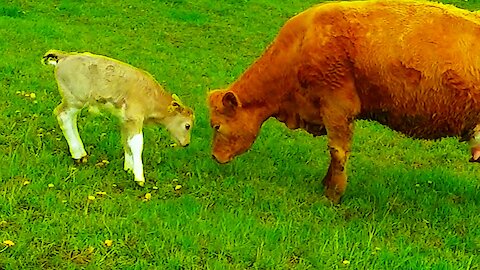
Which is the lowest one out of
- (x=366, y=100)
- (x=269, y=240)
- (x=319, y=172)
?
(x=319, y=172)

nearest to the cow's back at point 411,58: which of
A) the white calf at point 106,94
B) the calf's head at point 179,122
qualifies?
the calf's head at point 179,122

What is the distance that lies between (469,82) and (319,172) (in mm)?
2153

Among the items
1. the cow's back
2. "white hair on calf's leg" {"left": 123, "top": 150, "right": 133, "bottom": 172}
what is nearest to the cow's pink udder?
the cow's back

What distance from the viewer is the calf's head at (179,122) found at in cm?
819

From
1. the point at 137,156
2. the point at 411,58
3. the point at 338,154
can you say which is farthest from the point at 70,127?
the point at 411,58

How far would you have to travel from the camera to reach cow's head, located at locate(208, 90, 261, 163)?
838cm

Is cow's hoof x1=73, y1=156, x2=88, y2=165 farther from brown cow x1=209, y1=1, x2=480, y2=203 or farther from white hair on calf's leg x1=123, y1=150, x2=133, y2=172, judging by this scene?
brown cow x1=209, y1=1, x2=480, y2=203

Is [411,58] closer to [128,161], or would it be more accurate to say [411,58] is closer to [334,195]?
[334,195]

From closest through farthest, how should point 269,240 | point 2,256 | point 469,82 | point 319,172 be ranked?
1. point 2,256
2. point 269,240
3. point 469,82
4. point 319,172

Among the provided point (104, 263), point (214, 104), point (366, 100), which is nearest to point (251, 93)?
point (214, 104)

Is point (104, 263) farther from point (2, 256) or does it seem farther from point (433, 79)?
point (433, 79)

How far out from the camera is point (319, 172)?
8.91m

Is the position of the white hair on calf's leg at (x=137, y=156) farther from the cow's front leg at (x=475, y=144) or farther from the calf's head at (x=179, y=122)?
the cow's front leg at (x=475, y=144)

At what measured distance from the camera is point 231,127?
8.38 meters
